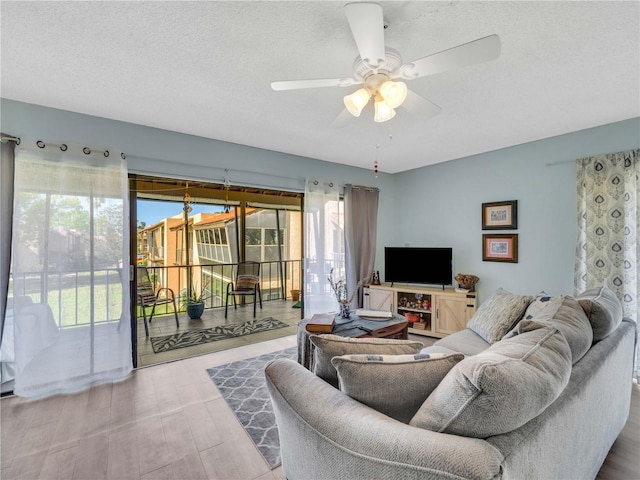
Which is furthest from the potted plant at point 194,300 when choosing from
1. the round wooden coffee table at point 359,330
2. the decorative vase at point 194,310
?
the round wooden coffee table at point 359,330

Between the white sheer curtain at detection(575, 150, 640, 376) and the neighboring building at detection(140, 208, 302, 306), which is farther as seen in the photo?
the neighboring building at detection(140, 208, 302, 306)

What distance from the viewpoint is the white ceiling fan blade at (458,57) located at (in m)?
1.26

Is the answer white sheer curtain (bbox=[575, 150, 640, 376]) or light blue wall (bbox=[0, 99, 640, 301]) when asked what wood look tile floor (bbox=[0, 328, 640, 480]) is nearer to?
white sheer curtain (bbox=[575, 150, 640, 376])

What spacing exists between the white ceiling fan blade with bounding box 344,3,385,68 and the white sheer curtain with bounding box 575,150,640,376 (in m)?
2.71

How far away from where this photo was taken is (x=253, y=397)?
245 cm

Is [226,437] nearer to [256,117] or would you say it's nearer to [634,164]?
[256,117]

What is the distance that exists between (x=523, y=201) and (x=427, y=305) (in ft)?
5.51

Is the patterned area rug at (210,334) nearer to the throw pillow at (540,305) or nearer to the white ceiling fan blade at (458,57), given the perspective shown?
the throw pillow at (540,305)

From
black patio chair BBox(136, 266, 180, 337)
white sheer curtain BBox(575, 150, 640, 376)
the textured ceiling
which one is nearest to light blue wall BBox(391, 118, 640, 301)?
white sheer curtain BBox(575, 150, 640, 376)

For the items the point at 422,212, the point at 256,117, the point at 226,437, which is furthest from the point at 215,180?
the point at 422,212

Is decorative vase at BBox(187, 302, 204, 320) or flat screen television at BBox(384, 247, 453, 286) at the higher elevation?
flat screen television at BBox(384, 247, 453, 286)

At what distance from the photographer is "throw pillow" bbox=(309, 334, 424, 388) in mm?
1252

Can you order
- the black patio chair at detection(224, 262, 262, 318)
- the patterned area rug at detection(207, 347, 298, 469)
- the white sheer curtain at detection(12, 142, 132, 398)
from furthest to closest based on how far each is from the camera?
the black patio chair at detection(224, 262, 262, 318), the white sheer curtain at detection(12, 142, 132, 398), the patterned area rug at detection(207, 347, 298, 469)

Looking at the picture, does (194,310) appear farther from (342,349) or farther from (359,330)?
(342,349)
